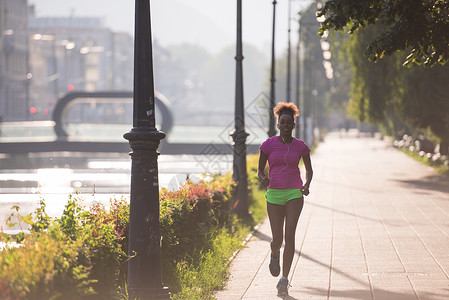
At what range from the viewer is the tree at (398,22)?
747 cm

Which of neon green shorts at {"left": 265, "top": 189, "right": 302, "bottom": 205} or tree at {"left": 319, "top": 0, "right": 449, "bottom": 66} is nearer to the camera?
tree at {"left": 319, "top": 0, "right": 449, "bottom": 66}

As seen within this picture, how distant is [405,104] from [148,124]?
1880 cm

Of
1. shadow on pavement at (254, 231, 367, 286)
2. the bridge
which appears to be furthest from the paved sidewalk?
the bridge

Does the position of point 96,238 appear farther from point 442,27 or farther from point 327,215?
point 327,215

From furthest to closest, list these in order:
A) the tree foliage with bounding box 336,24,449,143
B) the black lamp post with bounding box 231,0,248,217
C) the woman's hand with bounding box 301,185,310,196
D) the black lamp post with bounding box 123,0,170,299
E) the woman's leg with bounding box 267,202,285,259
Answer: the tree foliage with bounding box 336,24,449,143
the black lamp post with bounding box 231,0,248,217
the woman's leg with bounding box 267,202,285,259
the woman's hand with bounding box 301,185,310,196
the black lamp post with bounding box 123,0,170,299

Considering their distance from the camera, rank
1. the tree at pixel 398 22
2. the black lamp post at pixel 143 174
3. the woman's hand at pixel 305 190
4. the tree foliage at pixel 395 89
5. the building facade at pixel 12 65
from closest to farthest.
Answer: the black lamp post at pixel 143 174, the tree at pixel 398 22, the woman's hand at pixel 305 190, the tree foliage at pixel 395 89, the building facade at pixel 12 65

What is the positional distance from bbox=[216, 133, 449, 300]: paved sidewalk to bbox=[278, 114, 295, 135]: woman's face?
156cm

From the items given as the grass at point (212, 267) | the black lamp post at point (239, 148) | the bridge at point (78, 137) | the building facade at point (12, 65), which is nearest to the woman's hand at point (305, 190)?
the grass at point (212, 267)

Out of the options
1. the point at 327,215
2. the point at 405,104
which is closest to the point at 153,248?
the point at 327,215

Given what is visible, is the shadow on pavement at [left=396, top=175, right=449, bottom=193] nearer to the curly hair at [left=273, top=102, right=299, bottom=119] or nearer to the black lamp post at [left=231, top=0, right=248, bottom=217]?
the black lamp post at [left=231, top=0, right=248, bottom=217]

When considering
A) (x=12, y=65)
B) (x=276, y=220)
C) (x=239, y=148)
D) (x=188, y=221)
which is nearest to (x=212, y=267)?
(x=188, y=221)

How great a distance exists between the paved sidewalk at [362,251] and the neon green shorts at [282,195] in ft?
2.99

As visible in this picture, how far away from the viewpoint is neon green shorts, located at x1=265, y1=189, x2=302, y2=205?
7898 millimetres

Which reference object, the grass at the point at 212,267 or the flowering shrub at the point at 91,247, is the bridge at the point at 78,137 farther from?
the flowering shrub at the point at 91,247
